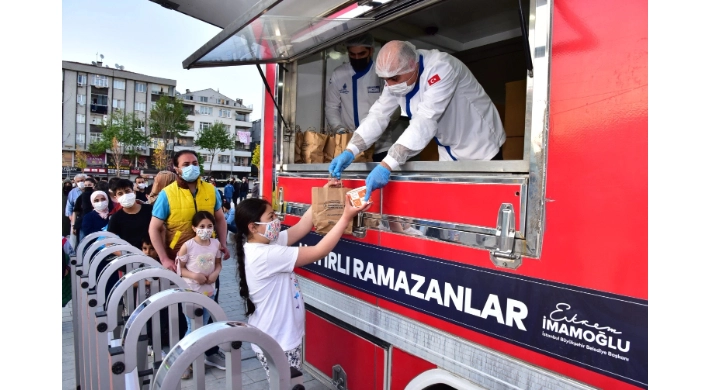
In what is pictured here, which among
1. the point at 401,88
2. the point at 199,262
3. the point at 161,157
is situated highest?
the point at 161,157

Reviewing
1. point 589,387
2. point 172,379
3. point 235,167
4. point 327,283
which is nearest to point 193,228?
point 327,283

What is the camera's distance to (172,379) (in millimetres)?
1168

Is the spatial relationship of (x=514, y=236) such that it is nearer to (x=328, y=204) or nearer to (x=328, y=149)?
(x=328, y=204)

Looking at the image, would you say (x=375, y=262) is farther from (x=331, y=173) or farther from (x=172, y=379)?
(x=172, y=379)

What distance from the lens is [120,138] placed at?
4494 centimetres

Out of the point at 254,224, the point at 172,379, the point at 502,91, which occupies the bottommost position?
the point at 172,379

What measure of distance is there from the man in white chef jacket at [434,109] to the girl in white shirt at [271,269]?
1.38ft

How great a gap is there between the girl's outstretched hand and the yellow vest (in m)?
2.18

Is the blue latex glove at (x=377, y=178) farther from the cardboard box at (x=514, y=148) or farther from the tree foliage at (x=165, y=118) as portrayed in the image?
the tree foliage at (x=165, y=118)

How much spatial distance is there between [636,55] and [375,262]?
1.65 m

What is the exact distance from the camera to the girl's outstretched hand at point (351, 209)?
2.49 m

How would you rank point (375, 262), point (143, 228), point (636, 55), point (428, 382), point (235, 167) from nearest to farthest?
point (636, 55) → point (428, 382) → point (375, 262) → point (143, 228) → point (235, 167)

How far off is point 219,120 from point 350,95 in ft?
225
